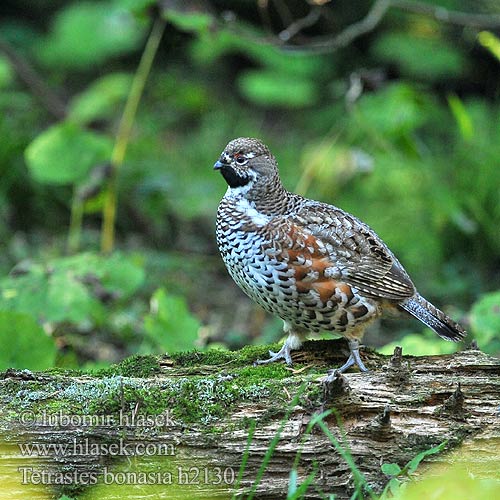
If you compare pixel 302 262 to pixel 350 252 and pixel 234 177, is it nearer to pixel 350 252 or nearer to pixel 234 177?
pixel 350 252

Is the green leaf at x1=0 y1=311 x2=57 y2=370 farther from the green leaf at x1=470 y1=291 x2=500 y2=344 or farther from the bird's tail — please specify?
the green leaf at x1=470 y1=291 x2=500 y2=344

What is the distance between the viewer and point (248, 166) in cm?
475

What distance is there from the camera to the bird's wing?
14.9 ft

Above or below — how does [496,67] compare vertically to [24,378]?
above

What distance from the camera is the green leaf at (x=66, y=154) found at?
6859 mm

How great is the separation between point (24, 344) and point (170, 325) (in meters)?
1.03

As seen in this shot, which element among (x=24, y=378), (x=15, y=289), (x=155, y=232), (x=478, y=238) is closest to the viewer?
(x=24, y=378)

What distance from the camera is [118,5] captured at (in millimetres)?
10273

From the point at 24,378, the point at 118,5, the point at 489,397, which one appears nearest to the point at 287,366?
the point at 489,397

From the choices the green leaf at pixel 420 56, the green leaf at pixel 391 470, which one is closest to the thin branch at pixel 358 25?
the green leaf at pixel 420 56

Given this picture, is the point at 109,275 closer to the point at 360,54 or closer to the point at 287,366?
the point at 287,366

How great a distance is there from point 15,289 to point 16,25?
23.0 ft

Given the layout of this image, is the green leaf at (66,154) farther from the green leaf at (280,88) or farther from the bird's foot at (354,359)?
the green leaf at (280,88)

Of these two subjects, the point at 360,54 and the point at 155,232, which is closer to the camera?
the point at 155,232
